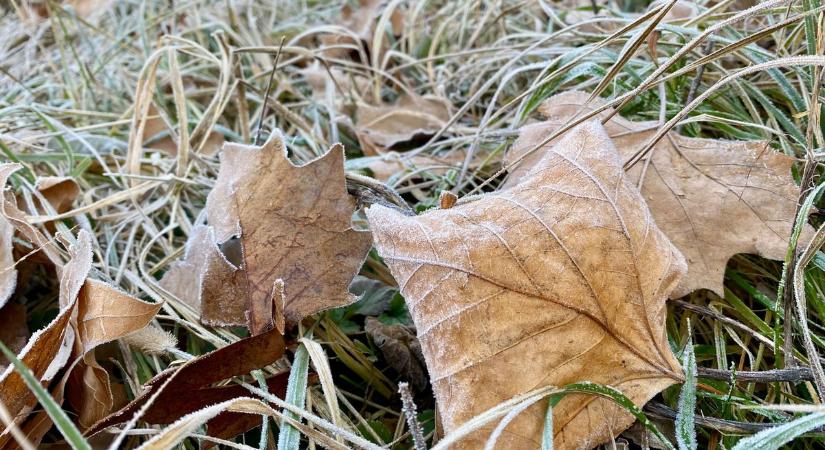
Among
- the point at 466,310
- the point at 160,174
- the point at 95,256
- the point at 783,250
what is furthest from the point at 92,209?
the point at 783,250

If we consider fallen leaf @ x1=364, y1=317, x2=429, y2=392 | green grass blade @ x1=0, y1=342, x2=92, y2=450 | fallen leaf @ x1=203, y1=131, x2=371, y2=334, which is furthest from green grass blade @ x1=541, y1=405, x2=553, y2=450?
green grass blade @ x1=0, y1=342, x2=92, y2=450

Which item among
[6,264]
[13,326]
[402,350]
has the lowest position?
[402,350]

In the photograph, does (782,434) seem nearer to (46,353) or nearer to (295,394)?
(295,394)

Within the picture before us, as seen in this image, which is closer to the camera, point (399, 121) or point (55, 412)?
point (55, 412)

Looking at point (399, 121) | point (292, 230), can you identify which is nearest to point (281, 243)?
point (292, 230)

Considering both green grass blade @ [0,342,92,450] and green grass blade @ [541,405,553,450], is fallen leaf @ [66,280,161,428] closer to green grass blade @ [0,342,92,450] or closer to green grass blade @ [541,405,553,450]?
green grass blade @ [0,342,92,450]

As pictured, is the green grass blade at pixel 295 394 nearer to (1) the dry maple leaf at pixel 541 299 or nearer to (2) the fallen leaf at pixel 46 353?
(1) the dry maple leaf at pixel 541 299

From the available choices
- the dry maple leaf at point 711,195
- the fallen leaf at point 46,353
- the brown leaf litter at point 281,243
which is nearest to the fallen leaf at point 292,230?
the brown leaf litter at point 281,243
